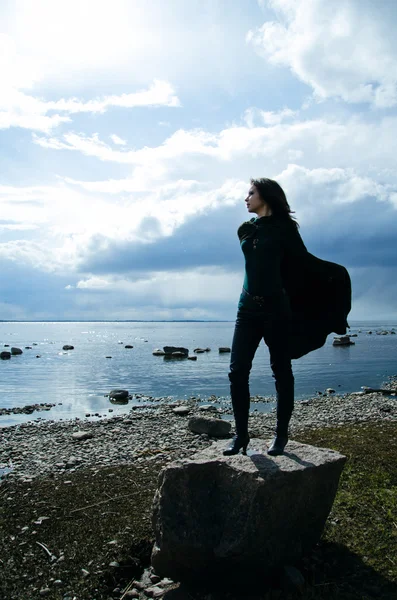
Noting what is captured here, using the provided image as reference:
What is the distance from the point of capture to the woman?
620 centimetres

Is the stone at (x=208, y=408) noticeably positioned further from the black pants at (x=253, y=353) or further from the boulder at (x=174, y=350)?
the boulder at (x=174, y=350)

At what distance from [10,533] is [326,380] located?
3344 cm

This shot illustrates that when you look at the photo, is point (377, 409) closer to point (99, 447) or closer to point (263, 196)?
point (99, 447)

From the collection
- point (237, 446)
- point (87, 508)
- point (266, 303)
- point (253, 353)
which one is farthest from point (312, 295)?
point (87, 508)

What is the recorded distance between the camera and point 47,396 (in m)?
30.7

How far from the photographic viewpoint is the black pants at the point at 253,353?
619cm

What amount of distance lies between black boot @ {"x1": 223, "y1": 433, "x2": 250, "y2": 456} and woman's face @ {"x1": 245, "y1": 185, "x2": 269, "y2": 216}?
3178mm

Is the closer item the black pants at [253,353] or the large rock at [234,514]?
the large rock at [234,514]

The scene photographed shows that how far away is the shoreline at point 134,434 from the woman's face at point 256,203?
7698 mm

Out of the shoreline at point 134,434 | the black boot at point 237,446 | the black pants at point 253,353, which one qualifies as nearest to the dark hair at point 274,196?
the black pants at point 253,353

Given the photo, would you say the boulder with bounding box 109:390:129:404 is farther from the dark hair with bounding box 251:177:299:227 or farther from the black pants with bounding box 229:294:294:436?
the dark hair with bounding box 251:177:299:227

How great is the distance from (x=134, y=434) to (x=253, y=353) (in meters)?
12.2

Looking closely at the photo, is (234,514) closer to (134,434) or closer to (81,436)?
(134,434)

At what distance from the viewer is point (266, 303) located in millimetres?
6164
